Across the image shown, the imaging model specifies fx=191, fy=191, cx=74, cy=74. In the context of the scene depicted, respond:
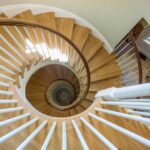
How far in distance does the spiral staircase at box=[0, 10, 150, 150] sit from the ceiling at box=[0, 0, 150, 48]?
0.32 m

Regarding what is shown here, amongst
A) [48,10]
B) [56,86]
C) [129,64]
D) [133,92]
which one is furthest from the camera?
[56,86]

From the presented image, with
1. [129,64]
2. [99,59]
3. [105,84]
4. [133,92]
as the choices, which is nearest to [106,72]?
[105,84]

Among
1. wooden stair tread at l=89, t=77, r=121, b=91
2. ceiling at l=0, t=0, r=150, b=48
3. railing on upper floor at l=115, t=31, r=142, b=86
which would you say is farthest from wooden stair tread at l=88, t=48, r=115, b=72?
ceiling at l=0, t=0, r=150, b=48

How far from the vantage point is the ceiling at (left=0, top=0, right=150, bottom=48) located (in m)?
4.68

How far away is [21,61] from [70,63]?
5.72 feet

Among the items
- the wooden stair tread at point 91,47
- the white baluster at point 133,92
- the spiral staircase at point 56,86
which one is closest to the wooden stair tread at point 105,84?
the spiral staircase at point 56,86

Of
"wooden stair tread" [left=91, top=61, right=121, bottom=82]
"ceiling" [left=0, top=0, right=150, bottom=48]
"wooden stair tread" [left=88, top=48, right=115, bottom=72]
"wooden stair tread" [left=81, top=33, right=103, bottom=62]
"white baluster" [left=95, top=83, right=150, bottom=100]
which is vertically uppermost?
"ceiling" [left=0, top=0, right=150, bottom=48]

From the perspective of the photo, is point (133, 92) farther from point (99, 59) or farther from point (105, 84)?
point (99, 59)

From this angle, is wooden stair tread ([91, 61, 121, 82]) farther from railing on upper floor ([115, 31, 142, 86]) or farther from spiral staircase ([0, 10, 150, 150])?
railing on upper floor ([115, 31, 142, 86])

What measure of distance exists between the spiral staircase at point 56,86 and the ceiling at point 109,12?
0.32 meters

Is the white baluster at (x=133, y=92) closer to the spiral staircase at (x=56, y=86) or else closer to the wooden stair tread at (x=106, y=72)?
the spiral staircase at (x=56, y=86)

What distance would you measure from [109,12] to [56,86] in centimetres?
312

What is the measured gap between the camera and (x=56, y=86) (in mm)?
6770

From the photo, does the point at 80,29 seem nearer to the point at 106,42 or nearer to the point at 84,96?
the point at 106,42
